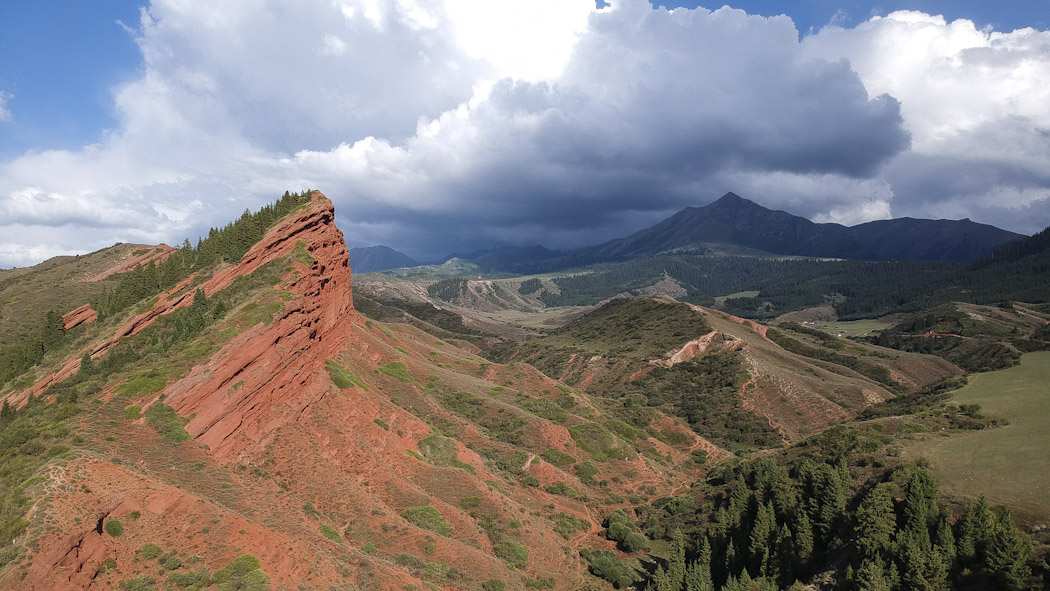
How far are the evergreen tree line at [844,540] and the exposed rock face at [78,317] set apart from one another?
259 feet

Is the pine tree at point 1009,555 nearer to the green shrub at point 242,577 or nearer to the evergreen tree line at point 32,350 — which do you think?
the green shrub at point 242,577

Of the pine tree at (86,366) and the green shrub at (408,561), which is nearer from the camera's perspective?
the green shrub at (408,561)

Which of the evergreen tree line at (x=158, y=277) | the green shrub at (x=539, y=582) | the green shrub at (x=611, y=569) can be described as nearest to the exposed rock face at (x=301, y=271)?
the evergreen tree line at (x=158, y=277)

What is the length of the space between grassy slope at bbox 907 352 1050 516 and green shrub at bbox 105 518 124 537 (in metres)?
57.9

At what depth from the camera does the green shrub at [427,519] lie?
3947 cm

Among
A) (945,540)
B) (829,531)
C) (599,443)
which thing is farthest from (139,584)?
(599,443)

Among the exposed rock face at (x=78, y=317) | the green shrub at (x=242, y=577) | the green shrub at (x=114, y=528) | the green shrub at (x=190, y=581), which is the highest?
the exposed rock face at (x=78, y=317)

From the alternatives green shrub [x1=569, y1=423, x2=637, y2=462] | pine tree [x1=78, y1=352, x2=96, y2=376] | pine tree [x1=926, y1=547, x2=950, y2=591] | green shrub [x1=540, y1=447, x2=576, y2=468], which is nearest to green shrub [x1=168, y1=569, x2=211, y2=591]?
pine tree [x1=78, y1=352, x2=96, y2=376]

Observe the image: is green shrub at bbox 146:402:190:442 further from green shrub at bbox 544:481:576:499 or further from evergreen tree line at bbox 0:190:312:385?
green shrub at bbox 544:481:576:499

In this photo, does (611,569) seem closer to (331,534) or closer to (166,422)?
(331,534)

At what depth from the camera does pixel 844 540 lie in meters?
41.7

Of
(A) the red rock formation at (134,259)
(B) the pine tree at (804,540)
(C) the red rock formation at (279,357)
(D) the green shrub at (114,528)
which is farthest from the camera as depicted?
(A) the red rock formation at (134,259)

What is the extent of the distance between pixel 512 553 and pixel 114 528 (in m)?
27.7

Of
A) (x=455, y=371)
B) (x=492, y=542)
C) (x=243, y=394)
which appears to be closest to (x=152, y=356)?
(x=243, y=394)
